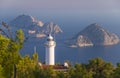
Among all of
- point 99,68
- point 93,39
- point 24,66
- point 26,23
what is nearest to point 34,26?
point 26,23

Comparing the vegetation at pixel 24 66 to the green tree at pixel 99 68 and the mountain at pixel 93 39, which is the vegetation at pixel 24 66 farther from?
the mountain at pixel 93 39

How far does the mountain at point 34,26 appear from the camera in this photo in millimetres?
89375

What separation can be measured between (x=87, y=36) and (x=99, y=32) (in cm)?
250

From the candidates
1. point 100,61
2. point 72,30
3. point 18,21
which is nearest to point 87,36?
point 72,30

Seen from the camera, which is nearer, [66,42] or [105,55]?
[105,55]

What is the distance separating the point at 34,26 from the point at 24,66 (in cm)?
8898

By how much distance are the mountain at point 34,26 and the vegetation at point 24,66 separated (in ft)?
232

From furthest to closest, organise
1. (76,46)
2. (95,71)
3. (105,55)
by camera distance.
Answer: (76,46) → (105,55) → (95,71)

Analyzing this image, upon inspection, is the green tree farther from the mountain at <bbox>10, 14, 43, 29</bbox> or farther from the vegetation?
the mountain at <bbox>10, 14, 43, 29</bbox>

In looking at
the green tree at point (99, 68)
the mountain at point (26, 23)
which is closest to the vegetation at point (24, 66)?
the green tree at point (99, 68)

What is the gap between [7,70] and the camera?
871cm

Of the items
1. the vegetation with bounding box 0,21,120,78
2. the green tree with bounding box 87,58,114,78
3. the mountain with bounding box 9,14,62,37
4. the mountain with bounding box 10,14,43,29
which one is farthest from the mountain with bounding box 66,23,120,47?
the vegetation with bounding box 0,21,120,78

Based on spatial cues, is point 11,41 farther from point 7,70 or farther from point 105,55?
point 105,55

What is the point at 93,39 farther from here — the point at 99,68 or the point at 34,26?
the point at 99,68
